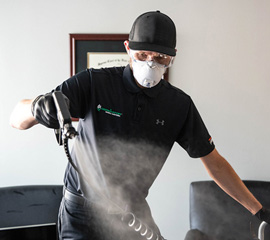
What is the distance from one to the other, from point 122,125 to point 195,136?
35cm

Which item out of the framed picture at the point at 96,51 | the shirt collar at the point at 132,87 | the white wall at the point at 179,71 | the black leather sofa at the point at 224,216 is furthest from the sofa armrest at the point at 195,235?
the shirt collar at the point at 132,87

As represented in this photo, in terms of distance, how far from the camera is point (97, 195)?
144 cm

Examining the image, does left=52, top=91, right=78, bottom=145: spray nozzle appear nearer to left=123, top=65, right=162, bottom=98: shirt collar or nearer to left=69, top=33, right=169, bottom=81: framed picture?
left=123, top=65, right=162, bottom=98: shirt collar

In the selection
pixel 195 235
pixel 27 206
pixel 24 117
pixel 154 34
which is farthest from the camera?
pixel 27 206

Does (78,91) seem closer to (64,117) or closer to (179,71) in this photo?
(64,117)

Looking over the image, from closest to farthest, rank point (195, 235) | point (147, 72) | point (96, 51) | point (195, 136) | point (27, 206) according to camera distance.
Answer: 1. point (147, 72)
2. point (195, 136)
3. point (195, 235)
4. point (27, 206)
5. point (96, 51)

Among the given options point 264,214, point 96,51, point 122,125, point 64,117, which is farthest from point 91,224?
point 96,51

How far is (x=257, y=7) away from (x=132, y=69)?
4.93 feet

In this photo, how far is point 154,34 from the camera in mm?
1358

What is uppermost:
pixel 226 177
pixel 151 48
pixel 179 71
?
pixel 151 48

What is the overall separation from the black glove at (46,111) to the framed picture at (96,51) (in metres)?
1.56

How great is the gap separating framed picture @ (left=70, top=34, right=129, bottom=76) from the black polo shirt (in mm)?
1051

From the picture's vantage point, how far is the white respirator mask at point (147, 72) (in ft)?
4.77

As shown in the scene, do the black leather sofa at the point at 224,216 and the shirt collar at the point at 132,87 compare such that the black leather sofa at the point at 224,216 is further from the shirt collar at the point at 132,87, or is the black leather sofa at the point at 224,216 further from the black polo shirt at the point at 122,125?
the shirt collar at the point at 132,87
